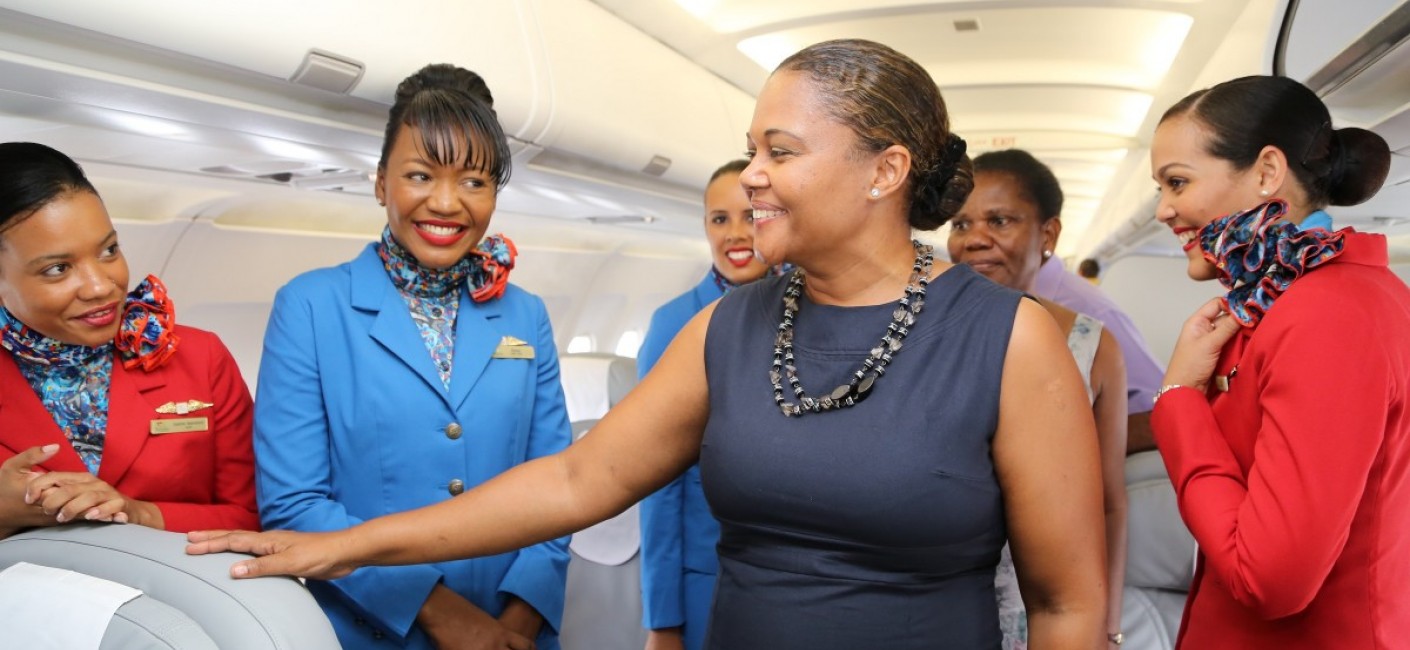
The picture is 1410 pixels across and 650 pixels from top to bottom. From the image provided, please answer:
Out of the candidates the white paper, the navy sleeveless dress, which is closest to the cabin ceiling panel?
the navy sleeveless dress

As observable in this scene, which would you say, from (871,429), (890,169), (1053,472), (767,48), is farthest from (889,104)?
(767,48)

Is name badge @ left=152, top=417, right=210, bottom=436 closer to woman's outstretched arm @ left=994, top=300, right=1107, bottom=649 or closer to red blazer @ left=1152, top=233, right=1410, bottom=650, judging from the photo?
woman's outstretched arm @ left=994, top=300, right=1107, bottom=649

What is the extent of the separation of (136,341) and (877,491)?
1.44 metres

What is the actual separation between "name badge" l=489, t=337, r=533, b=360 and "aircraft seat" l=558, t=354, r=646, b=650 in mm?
1645

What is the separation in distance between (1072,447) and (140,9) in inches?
73.7

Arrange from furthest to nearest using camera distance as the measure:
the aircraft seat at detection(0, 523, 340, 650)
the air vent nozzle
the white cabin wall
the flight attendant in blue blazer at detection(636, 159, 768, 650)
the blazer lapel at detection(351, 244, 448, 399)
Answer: the white cabin wall, the flight attendant in blue blazer at detection(636, 159, 768, 650), the air vent nozzle, the blazer lapel at detection(351, 244, 448, 399), the aircraft seat at detection(0, 523, 340, 650)

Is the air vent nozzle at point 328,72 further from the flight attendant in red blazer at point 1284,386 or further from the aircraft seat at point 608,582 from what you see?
the flight attendant in red blazer at point 1284,386

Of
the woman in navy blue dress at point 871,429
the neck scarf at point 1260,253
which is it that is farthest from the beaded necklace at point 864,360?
the neck scarf at point 1260,253

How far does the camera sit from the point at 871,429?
1.56 metres

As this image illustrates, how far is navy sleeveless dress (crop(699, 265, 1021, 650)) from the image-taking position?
5.02 feet

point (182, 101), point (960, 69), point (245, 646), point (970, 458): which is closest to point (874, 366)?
point (970, 458)

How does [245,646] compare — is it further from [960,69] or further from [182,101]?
[960,69]

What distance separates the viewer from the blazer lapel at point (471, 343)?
221 centimetres

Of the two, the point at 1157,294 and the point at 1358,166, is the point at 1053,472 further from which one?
the point at 1157,294
